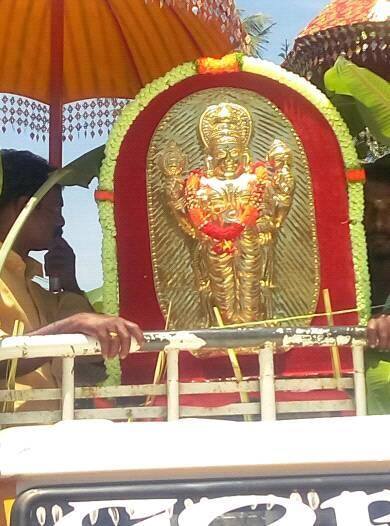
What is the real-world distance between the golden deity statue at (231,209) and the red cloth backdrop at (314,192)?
0.08 metres

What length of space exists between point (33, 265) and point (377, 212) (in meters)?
1.08

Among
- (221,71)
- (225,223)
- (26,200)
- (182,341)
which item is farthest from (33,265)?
(182,341)

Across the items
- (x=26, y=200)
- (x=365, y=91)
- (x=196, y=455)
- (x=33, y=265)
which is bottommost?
(x=196, y=455)

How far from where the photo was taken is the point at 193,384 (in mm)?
1788

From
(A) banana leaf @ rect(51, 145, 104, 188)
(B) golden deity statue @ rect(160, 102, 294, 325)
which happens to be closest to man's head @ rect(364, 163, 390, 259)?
(B) golden deity statue @ rect(160, 102, 294, 325)

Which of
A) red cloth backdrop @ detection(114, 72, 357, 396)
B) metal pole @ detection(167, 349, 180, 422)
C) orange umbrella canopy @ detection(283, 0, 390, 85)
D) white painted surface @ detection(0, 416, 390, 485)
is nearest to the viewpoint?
white painted surface @ detection(0, 416, 390, 485)

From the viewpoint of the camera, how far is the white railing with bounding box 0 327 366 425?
164 cm

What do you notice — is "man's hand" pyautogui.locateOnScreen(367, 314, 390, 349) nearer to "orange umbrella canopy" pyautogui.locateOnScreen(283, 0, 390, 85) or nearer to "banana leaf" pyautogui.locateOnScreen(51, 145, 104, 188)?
"banana leaf" pyautogui.locateOnScreen(51, 145, 104, 188)

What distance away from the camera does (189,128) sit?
2227mm

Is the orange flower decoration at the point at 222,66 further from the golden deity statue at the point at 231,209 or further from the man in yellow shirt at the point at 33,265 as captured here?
the man in yellow shirt at the point at 33,265

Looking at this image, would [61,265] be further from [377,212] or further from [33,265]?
[377,212]

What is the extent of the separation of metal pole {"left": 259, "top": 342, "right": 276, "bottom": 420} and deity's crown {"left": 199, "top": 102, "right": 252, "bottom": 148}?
67 cm

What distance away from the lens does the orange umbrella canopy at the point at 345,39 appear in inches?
107

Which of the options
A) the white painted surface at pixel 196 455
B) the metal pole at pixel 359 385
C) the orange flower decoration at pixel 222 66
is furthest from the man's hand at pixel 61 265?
the white painted surface at pixel 196 455
